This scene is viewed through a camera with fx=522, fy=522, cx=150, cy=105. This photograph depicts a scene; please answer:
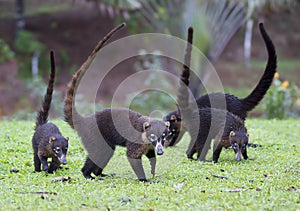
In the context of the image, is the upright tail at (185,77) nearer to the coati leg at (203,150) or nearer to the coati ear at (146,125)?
the coati leg at (203,150)

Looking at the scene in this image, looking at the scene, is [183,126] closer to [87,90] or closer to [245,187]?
[245,187]

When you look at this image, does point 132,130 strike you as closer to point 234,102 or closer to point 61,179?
point 61,179

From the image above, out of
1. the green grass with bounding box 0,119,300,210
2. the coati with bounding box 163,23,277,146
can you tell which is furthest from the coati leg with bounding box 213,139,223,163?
the coati with bounding box 163,23,277,146

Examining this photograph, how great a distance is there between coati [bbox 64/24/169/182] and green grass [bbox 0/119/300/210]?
0.22 meters

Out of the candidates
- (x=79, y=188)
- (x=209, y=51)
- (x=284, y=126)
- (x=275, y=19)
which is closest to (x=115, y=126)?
(x=79, y=188)

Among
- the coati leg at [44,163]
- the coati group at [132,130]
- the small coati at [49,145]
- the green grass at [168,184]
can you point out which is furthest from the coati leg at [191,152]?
the coati leg at [44,163]

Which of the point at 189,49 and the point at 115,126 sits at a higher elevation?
the point at 189,49

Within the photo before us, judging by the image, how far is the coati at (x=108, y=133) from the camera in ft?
19.5

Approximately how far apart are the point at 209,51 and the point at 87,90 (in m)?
6.43

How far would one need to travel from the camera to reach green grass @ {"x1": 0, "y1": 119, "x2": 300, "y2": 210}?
4879 mm

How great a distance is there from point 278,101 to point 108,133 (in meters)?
7.29

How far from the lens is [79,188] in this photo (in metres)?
5.52

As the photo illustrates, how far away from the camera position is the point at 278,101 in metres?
12.5

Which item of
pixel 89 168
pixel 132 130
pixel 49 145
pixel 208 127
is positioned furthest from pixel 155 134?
pixel 208 127
